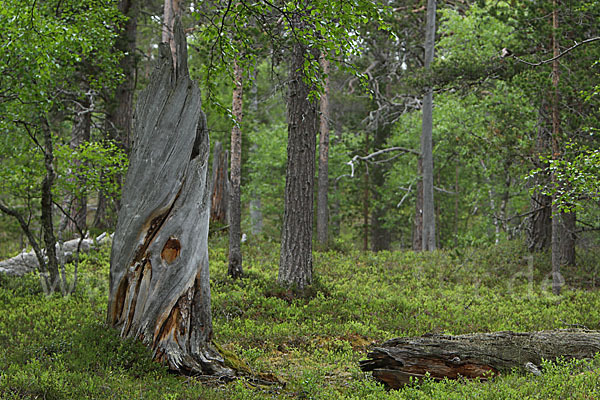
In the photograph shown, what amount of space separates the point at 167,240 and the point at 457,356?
163 inches

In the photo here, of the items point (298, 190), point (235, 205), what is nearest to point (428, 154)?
point (298, 190)

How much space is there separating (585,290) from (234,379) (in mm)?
11117

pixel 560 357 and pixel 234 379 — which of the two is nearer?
pixel 234 379

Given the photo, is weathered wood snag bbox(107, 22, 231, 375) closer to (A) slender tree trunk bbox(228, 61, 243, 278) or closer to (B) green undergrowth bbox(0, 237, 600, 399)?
(B) green undergrowth bbox(0, 237, 600, 399)

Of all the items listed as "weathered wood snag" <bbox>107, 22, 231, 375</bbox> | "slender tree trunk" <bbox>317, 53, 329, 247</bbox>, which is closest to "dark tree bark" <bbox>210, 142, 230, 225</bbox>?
"slender tree trunk" <bbox>317, 53, 329, 247</bbox>

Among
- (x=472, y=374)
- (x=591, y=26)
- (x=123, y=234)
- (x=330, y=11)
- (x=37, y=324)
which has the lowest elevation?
(x=472, y=374)

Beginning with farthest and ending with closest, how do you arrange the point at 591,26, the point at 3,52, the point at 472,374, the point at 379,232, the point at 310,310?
the point at 379,232 < the point at 591,26 < the point at 310,310 < the point at 3,52 < the point at 472,374

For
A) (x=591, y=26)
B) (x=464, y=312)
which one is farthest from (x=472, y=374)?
(x=591, y=26)

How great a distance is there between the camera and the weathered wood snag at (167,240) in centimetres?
600

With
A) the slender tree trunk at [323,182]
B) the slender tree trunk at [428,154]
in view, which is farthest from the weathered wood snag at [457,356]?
the slender tree trunk at [428,154]

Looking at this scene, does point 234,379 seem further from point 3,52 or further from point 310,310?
point 3,52

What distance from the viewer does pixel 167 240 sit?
6.11 m

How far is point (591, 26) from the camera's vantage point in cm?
1280

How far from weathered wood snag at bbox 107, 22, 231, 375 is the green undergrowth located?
0.29 meters
